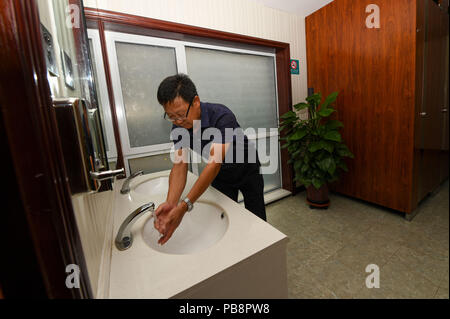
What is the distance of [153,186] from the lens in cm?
120

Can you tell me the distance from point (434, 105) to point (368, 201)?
1063mm

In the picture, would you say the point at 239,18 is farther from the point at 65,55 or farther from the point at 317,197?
the point at 317,197

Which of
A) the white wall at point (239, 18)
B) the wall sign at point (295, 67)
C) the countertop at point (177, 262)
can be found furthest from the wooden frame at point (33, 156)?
the wall sign at point (295, 67)

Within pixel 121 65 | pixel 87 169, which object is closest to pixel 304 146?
pixel 121 65

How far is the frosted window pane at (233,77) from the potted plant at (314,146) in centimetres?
33

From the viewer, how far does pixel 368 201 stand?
6.38 ft

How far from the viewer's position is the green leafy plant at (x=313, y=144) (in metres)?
1.74

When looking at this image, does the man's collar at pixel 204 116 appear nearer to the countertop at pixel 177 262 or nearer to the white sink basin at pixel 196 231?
the white sink basin at pixel 196 231

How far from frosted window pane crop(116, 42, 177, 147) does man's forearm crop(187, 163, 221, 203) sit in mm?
839

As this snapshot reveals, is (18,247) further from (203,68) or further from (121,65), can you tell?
(203,68)

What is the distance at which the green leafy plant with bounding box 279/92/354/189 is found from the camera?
5.72 feet

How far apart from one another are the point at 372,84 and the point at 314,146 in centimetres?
79

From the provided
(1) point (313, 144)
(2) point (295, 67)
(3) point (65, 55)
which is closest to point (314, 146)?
(1) point (313, 144)

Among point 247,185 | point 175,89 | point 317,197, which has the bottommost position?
point 317,197
